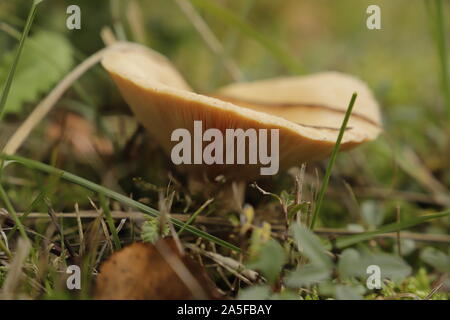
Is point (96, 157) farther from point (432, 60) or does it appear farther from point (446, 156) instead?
point (432, 60)

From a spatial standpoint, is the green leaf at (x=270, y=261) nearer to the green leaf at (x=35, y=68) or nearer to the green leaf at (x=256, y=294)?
the green leaf at (x=256, y=294)

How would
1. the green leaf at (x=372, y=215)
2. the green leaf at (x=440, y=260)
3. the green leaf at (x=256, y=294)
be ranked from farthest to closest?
1. the green leaf at (x=372, y=215)
2. the green leaf at (x=440, y=260)
3. the green leaf at (x=256, y=294)

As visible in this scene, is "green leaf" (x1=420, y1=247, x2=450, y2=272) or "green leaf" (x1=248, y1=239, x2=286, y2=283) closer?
"green leaf" (x1=248, y1=239, x2=286, y2=283)

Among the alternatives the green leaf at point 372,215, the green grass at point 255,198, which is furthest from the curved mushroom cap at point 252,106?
the green leaf at point 372,215

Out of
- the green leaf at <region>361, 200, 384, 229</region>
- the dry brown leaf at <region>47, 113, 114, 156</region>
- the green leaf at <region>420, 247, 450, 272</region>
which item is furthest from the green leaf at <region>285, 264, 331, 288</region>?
the dry brown leaf at <region>47, 113, 114, 156</region>

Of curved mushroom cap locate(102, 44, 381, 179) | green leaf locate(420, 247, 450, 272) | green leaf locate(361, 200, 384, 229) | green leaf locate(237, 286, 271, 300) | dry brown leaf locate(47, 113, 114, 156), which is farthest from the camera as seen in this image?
dry brown leaf locate(47, 113, 114, 156)

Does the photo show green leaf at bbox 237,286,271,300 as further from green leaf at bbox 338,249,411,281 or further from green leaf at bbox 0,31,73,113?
green leaf at bbox 0,31,73,113
